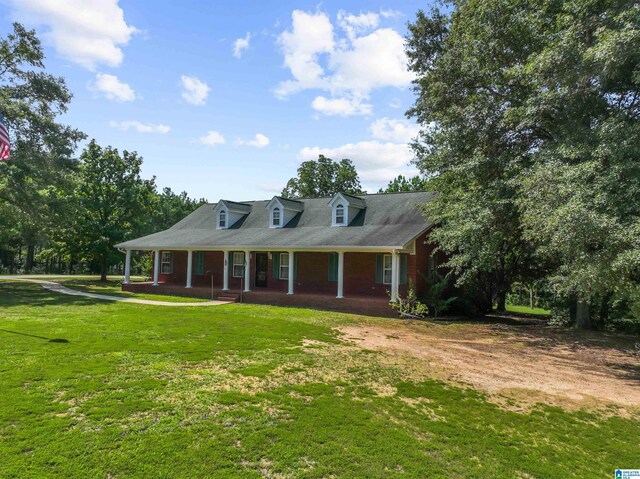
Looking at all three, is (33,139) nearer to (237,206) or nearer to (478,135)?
(237,206)

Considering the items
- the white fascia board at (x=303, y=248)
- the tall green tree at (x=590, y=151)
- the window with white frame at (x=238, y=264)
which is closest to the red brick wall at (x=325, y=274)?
the window with white frame at (x=238, y=264)

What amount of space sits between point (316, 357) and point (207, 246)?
48.7 feet

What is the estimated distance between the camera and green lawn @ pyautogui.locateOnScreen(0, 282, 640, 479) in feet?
14.6

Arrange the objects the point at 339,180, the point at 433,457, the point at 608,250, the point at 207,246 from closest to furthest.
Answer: the point at 433,457, the point at 608,250, the point at 207,246, the point at 339,180

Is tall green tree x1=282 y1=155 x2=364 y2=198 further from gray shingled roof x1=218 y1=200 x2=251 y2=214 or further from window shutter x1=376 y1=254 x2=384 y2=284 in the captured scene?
window shutter x1=376 y1=254 x2=384 y2=284

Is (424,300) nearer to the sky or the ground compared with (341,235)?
nearer to the ground

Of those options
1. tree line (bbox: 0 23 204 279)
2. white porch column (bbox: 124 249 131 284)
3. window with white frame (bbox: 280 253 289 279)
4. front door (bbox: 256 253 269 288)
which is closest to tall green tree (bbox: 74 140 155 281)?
tree line (bbox: 0 23 204 279)

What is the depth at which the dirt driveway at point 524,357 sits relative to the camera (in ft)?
25.1

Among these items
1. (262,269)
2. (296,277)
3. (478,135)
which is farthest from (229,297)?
(478,135)

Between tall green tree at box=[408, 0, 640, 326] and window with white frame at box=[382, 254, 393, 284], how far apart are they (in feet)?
9.85

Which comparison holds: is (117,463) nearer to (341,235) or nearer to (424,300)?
(424,300)

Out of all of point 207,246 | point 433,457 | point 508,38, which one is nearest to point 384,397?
point 433,457

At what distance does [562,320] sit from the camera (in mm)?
17797

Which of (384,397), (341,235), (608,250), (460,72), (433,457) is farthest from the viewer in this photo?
(341,235)
